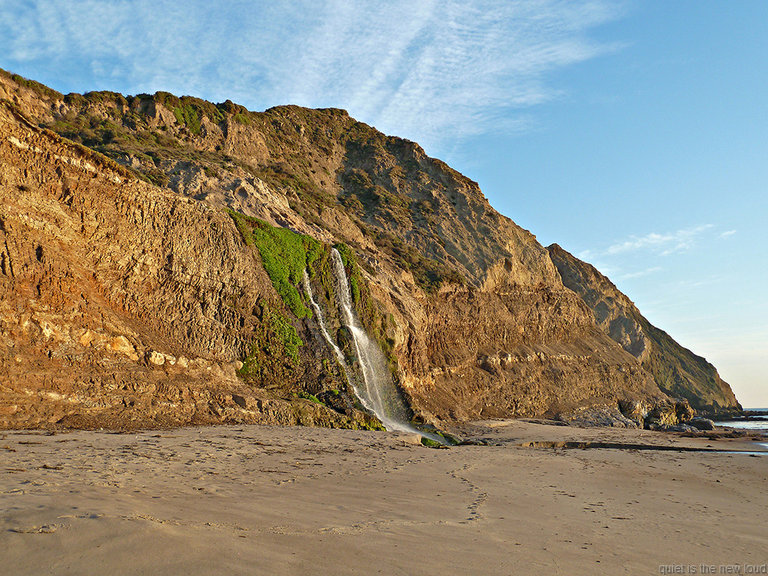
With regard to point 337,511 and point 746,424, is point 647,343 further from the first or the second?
point 337,511

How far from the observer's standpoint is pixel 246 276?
2150 centimetres

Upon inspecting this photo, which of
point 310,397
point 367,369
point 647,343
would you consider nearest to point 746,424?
point 647,343

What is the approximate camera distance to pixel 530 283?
4797 cm

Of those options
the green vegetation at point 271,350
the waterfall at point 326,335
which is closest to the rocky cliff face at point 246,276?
the green vegetation at point 271,350

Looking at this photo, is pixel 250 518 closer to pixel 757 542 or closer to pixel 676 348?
pixel 757 542

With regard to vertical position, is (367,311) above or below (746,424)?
above

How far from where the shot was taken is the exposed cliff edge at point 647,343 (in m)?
76.8

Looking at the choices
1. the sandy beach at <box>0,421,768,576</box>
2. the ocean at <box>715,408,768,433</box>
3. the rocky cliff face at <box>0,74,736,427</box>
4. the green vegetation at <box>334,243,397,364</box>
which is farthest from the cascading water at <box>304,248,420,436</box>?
the ocean at <box>715,408,768,433</box>

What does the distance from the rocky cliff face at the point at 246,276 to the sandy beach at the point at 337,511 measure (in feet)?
12.2

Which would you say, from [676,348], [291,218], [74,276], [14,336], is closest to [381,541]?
[14,336]

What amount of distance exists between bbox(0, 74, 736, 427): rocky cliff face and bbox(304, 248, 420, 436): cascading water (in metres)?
0.63

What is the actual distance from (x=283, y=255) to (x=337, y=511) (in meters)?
19.9

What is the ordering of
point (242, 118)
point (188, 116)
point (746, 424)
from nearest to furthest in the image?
point (188, 116), point (242, 118), point (746, 424)

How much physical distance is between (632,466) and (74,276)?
17322mm
